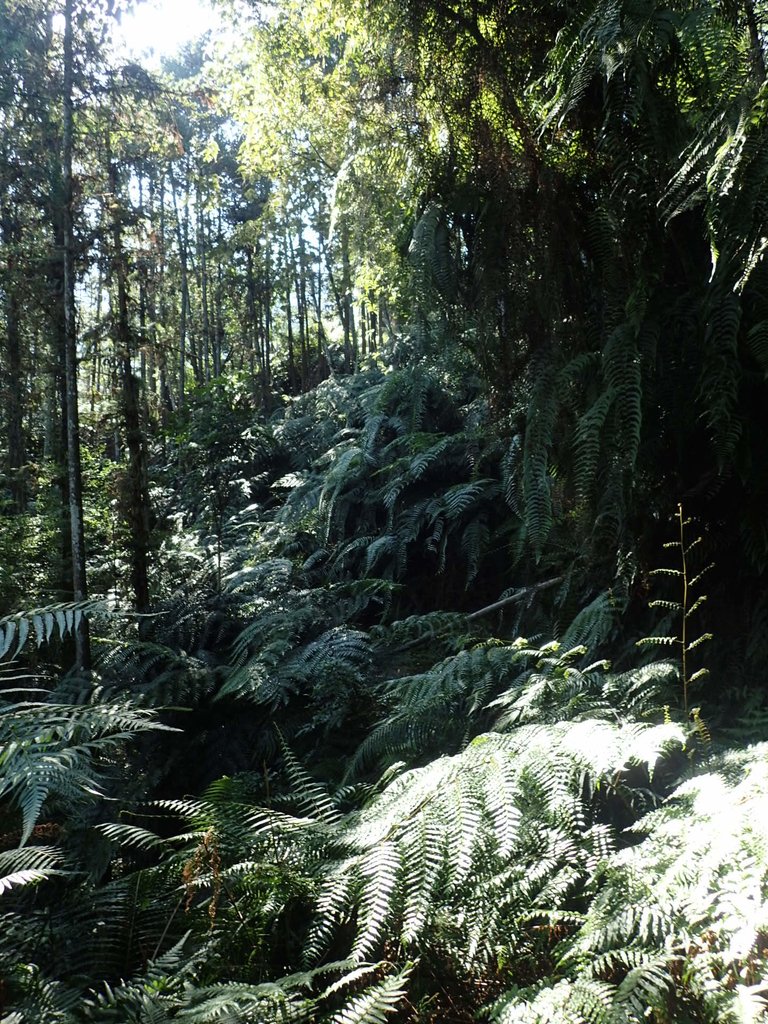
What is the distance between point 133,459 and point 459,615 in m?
2.87

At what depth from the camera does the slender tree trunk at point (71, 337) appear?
540 cm

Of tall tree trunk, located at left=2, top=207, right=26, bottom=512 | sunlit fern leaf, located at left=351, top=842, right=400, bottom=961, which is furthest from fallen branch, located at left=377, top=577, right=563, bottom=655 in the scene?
tall tree trunk, located at left=2, top=207, right=26, bottom=512

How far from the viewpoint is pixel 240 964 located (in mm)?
2033

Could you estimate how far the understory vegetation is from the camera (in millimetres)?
1779

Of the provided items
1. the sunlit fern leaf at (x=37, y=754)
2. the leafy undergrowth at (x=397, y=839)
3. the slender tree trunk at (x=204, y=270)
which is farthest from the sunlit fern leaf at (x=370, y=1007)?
the slender tree trunk at (x=204, y=270)

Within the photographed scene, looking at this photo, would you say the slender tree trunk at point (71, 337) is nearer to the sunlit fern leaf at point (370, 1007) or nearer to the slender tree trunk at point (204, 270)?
the sunlit fern leaf at point (370, 1007)

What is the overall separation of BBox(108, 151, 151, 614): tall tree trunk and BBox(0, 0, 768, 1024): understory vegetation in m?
0.03

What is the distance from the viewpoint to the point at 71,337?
569 cm

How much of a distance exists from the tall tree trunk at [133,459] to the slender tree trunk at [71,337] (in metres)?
0.37

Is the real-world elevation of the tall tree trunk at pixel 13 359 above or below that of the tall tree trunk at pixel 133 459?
above

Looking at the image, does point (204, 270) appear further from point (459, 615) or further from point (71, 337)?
point (459, 615)

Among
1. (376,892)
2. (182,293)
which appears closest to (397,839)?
(376,892)

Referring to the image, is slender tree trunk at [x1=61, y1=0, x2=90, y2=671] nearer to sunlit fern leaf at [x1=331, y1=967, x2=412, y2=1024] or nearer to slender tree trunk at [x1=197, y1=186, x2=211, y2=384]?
sunlit fern leaf at [x1=331, y1=967, x2=412, y2=1024]

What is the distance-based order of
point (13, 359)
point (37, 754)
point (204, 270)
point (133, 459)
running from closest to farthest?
point (37, 754), point (133, 459), point (13, 359), point (204, 270)
